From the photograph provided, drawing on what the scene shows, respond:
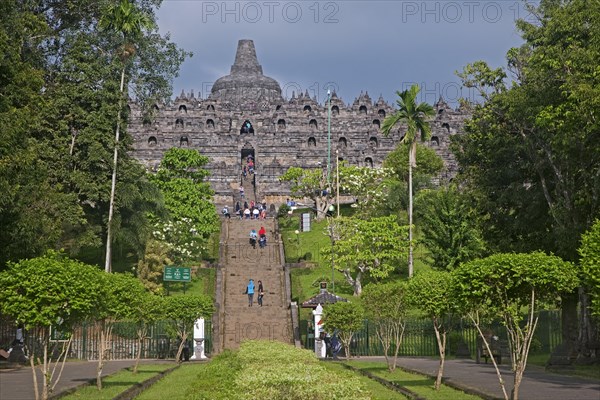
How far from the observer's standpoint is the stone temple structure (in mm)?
85562

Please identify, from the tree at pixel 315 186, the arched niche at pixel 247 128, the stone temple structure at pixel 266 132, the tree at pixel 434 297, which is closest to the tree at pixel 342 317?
the tree at pixel 434 297

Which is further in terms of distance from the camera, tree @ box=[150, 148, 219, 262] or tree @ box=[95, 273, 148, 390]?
tree @ box=[150, 148, 219, 262]

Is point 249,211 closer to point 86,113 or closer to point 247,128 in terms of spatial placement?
point 86,113

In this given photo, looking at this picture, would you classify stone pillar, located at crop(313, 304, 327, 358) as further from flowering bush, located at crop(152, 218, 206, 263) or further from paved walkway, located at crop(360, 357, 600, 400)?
→ flowering bush, located at crop(152, 218, 206, 263)

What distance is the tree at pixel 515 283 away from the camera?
1670 centimetres

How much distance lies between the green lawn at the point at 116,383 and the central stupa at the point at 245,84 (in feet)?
260

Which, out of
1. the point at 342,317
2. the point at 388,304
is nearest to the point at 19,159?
the point at 388,304

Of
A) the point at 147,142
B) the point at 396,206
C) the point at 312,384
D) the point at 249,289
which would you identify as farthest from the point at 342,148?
the point at 312,384

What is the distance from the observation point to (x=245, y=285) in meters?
47.8

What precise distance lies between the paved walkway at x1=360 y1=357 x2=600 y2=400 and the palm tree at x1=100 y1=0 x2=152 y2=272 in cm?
1782

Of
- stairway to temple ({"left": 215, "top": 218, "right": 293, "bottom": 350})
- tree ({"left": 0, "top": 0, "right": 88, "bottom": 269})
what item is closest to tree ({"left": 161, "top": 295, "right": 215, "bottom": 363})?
tree ({"left": 0, "top": 0, "right": 88, "bottom": 269})

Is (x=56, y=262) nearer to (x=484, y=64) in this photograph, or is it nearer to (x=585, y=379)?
(x=585, y=379)

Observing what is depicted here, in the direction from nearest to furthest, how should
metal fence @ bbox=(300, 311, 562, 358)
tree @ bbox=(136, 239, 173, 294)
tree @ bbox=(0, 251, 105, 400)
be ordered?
tree @ bbox=(0, 251, 105, 400) → metal fence @ bbox=(300, 311, 562, 358) → tree @ bbox=(136, 239, 173, 294)

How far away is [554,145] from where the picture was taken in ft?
89.7
